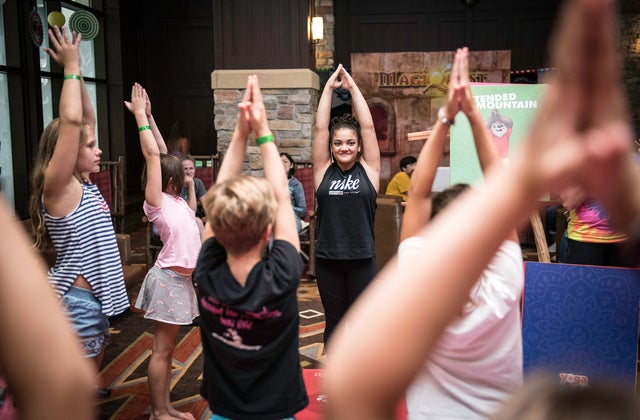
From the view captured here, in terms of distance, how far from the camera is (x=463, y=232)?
509 millimetres

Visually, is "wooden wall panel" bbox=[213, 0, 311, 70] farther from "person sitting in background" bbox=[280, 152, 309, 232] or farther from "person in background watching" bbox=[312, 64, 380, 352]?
"person in background watching" bbox=[312, 64, 380, 352]

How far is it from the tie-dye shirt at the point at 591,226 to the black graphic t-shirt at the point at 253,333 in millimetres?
2691

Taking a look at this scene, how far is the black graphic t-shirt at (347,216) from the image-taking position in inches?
131

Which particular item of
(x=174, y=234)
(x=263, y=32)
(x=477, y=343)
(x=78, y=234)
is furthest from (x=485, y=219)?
(x=263, y=32)

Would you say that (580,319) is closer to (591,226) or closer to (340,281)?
(591,226)

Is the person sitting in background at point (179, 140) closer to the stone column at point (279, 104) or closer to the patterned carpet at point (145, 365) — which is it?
the stone column at point (279, 104)

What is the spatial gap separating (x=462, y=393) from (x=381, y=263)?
4.43 meters

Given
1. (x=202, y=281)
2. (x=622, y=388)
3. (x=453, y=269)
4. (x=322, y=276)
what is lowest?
(x=322, y=276)

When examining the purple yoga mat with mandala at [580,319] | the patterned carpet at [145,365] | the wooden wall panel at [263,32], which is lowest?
the patterned carpet at [145,365]

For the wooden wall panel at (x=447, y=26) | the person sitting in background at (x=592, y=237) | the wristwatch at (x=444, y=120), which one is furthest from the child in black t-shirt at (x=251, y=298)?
the wooden wall panel at (x=447, y=26)

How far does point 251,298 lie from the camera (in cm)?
159

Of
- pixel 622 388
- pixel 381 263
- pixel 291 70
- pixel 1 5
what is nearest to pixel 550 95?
pixel 622 388

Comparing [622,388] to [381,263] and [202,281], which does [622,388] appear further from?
[381,263]

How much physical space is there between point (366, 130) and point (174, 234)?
117 centimetres
